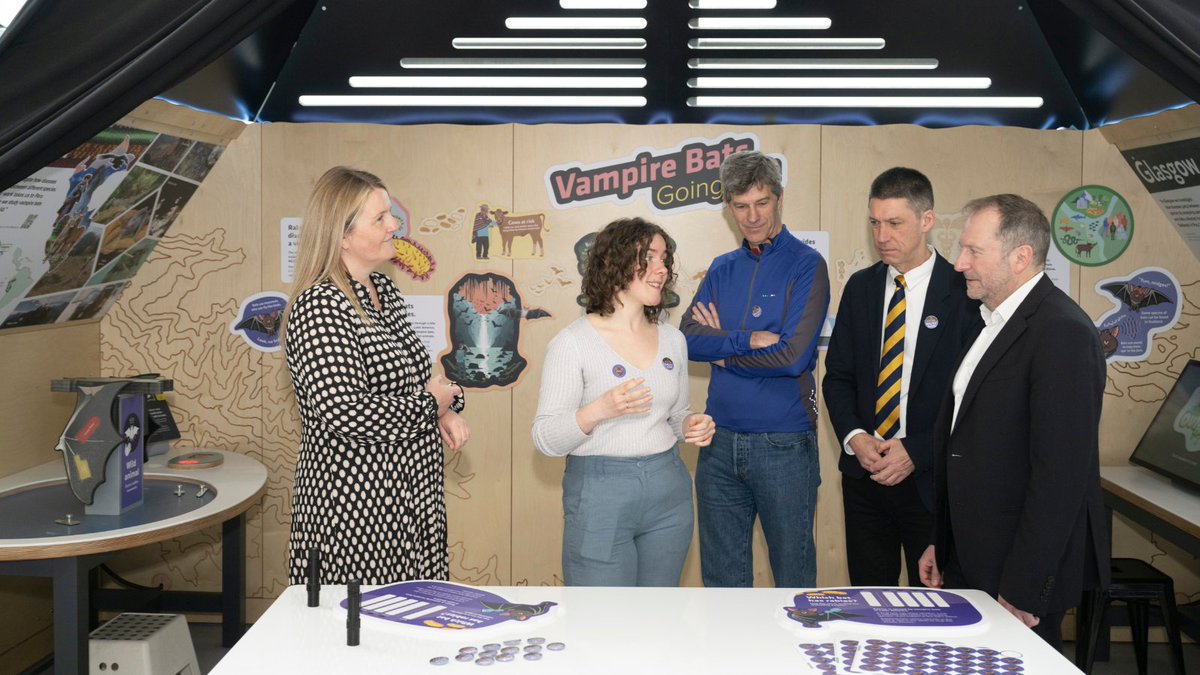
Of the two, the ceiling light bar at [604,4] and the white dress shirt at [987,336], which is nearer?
the white dress shirt at [987,336]

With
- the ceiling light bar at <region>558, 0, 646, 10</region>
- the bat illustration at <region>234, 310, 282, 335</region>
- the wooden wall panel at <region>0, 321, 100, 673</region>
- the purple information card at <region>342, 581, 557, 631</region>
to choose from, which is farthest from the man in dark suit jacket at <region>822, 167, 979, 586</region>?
the wooden wall panel at <region>0, 321, 100, 673</region>

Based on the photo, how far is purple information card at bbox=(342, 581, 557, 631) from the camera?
206 cm

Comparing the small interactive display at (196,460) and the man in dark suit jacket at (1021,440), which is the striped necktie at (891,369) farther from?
the small interactive display at (196,460)

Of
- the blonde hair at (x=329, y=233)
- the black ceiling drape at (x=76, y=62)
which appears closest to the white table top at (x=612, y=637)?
the blonde hair at (x=329, y=233)

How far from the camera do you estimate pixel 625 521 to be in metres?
2.81

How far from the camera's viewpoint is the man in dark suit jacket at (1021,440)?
237 cm

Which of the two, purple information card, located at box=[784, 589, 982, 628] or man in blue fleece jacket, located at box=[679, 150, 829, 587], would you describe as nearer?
purple information card, located at box=[784, 589, 982, 628]

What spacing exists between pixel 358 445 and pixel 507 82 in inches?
86.7

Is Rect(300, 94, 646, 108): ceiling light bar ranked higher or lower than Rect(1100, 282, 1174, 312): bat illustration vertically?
higher

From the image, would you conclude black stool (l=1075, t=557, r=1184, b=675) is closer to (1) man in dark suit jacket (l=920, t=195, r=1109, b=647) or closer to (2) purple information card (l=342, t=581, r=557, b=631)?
(1) man in dark suit jacket (l=920, t=195, r=1109, b=647)

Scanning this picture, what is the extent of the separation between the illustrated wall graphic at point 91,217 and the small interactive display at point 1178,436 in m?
4.10

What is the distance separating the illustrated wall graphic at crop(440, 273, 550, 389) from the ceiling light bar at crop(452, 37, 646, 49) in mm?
974

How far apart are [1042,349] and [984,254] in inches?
12.3

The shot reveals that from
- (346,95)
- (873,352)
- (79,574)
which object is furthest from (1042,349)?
(346,95)
